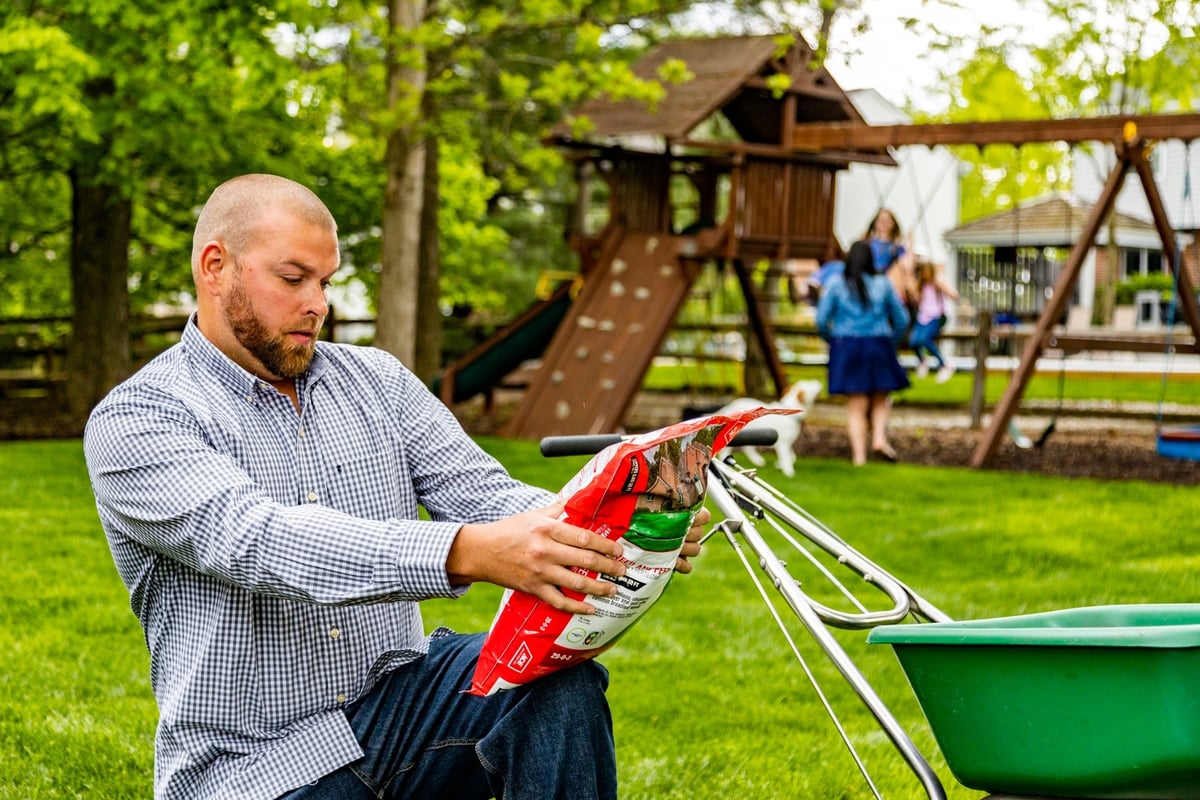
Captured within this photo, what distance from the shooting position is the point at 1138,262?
3909 centimetres

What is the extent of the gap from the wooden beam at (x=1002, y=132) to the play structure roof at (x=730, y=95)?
0.60 metres

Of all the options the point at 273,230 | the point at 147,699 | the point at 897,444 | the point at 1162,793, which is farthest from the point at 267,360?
the point at 897,444

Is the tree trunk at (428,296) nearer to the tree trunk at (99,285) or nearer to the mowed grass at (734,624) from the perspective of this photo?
the tree trunk at (99,285)

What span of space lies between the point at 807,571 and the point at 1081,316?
22422 millimetres

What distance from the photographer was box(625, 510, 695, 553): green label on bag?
2373 millimetres

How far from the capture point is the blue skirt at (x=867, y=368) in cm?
1124

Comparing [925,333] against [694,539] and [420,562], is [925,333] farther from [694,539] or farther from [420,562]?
[420,562]

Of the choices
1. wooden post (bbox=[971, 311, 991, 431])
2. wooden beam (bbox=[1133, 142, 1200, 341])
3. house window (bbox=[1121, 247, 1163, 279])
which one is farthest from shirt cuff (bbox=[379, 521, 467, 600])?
house window (bbox=[1121, 247, 1163, 279])

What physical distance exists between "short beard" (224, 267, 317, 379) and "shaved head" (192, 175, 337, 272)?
0.09 metres

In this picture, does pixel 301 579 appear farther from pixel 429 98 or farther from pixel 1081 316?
pixel 1081 316

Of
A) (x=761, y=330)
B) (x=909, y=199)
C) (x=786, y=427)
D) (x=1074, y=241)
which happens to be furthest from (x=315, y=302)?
(x=909, y=199)

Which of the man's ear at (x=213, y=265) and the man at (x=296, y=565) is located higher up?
the man's ear at (x=213, y=265)

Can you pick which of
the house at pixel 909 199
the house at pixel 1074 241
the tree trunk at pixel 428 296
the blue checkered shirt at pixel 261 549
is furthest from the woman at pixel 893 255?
the house at pixel 909 199

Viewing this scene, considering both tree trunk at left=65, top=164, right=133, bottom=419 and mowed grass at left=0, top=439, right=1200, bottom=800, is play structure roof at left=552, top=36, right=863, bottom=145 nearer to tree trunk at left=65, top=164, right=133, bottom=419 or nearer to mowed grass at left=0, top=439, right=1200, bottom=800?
mowed grass at left=0, top=439, right=1200, bottom=800
